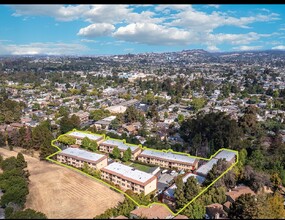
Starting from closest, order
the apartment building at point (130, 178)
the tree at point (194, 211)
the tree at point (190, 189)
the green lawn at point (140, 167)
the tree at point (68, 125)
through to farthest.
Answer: the tree at point (194, 211), the tree at point (190, 189), the apartment building at point (130, 178), the green lawn at point (140, 167), the tree at point (68, 125)

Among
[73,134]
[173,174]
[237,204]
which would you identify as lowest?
[173,174]

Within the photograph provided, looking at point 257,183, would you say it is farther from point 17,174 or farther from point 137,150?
point 17,174

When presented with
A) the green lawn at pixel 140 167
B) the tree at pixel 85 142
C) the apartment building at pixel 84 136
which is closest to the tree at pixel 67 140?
the apartment building at pixel 84 136

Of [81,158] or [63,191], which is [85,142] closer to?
[81,158]

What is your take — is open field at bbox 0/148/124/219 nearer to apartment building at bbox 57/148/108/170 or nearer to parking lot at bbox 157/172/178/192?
apartment building at bbox 57/148/108/170

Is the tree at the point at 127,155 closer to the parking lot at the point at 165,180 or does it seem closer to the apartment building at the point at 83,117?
the parking lot at the point at 165,180

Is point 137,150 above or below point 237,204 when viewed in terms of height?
below

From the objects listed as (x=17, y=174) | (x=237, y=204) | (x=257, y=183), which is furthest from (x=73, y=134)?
(x=237, y=204)
